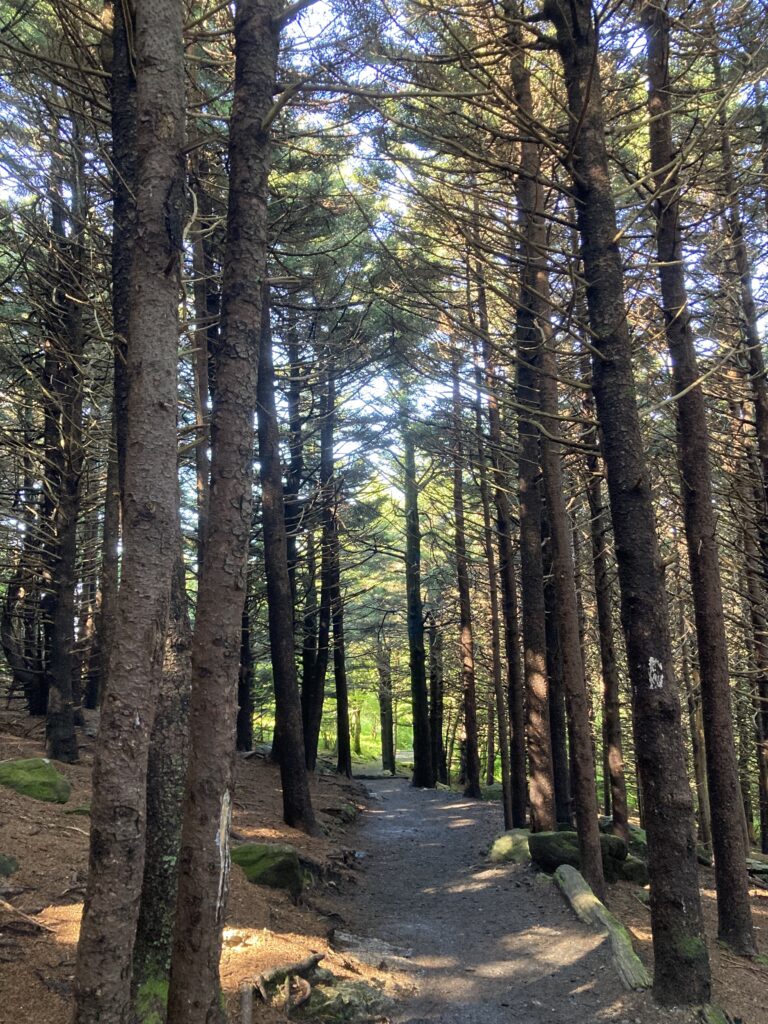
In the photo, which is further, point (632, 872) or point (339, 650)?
point (339, 650)

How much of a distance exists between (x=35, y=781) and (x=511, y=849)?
6.97m

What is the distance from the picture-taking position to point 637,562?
18.9 ft

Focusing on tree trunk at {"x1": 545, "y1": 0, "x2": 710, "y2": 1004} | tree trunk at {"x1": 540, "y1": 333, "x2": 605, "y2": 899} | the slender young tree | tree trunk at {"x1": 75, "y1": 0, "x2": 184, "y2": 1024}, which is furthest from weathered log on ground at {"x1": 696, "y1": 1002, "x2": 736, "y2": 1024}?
the slender young tree

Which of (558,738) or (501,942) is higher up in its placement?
(558,738)

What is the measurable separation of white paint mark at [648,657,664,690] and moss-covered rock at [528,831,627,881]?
16.3ft

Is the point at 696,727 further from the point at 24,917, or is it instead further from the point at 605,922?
the point at 24,917

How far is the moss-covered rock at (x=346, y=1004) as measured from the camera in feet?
17.5

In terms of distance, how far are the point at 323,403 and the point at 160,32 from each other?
39.7ft

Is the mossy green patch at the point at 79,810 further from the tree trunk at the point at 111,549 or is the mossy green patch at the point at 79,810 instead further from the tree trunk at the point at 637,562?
the tree trunk at the point at 637,562

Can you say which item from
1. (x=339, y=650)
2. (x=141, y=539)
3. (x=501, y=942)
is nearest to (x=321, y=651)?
(x=339, y=650)

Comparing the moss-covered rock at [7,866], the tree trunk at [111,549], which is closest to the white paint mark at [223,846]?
the moss-covered rock at [7,866]

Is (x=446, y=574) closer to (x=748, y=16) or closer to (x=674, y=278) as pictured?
(x=674, y=278)

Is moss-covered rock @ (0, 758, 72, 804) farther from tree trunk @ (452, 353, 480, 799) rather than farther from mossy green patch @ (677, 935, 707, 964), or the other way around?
tree trunk @ (452, 353, 480, 799)

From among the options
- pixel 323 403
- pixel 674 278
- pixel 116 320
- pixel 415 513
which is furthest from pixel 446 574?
pixel 116 320
